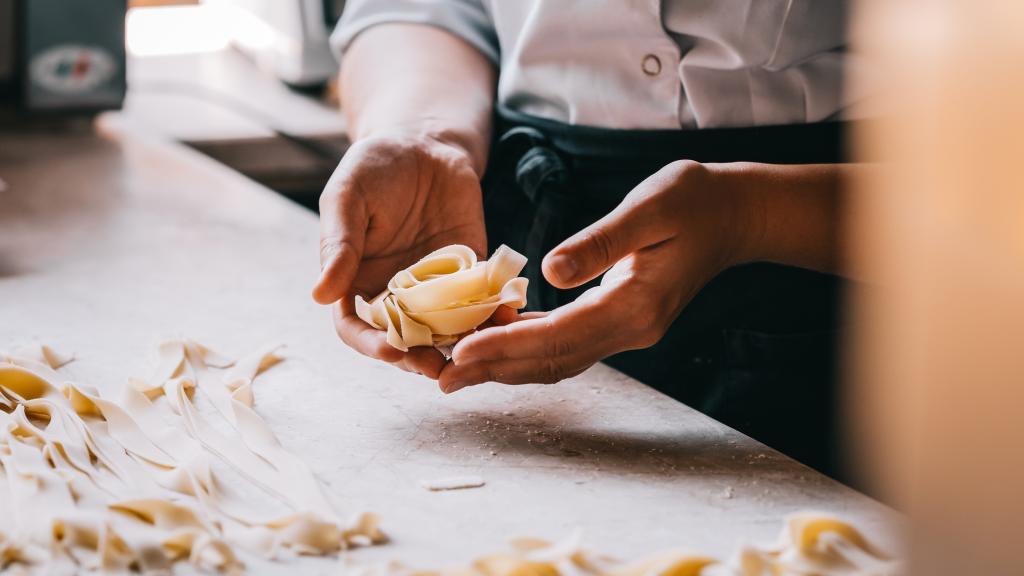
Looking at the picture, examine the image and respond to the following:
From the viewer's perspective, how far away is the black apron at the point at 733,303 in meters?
1.16

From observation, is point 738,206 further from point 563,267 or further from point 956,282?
point 956,282

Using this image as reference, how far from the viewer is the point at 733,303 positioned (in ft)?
3.87

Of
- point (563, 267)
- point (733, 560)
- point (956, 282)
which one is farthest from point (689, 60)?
point (956, 282)

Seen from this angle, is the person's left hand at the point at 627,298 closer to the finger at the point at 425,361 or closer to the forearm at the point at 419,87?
the finger at the point at 425,361

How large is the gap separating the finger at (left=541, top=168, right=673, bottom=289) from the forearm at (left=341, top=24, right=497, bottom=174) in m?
0.38

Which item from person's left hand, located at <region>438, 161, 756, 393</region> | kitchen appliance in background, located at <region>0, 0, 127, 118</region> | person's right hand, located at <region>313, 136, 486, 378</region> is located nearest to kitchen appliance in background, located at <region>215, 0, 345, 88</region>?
kitchen appliance in background, located at <region>0, 0, 127, 118</region>

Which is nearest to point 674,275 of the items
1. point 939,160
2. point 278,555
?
point 278,555

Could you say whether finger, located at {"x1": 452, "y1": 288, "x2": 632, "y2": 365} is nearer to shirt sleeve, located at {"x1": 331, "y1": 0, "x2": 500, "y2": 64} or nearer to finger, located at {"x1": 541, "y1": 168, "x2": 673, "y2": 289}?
finger, located at {"x1": 541, "y1": 168, "x2": 673, "y2": 289}

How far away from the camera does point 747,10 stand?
1.11 metres

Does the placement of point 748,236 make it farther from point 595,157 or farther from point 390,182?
point 390,182

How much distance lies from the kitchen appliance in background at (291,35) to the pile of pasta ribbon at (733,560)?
5.54 ft

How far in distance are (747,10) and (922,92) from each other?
36.1 inches

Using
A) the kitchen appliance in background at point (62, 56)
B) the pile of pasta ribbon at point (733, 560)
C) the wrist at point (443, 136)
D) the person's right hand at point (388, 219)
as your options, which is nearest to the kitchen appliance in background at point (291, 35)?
the kitchen appliance in background at point (62, 56)

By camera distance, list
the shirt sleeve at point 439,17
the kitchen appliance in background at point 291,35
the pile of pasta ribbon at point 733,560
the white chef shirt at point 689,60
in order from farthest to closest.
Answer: the kitchen appliance in background at point 291,35, the shirt sleeve at point 439,17, the white chef shirt at point 689,60, the pile of pasta ribbon at point 733,560
